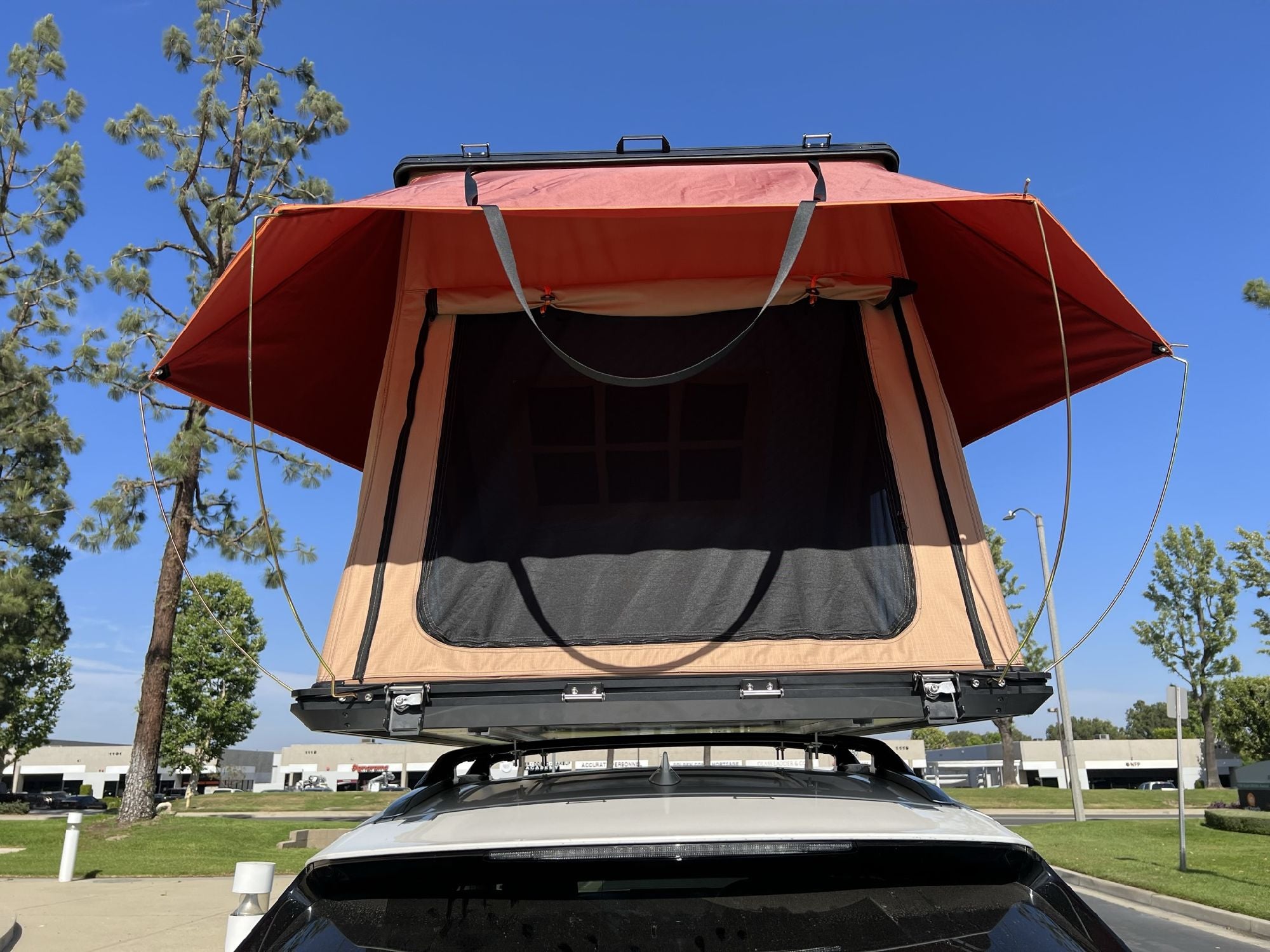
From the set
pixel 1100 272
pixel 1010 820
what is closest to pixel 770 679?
pixel 1100 272

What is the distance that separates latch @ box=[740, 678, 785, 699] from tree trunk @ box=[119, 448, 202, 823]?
1545 centimetres

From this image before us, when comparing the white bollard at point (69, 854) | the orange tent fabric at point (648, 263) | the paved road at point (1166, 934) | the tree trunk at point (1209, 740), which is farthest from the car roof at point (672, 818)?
the tree trunk at point (1209, 740)

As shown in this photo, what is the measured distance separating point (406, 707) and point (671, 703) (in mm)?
834

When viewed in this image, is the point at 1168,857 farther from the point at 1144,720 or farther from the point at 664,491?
the point at 1144,720

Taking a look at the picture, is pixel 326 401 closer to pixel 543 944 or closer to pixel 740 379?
pixel 740 379

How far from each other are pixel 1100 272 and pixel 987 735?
9266cm

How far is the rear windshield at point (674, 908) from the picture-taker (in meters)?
1.50

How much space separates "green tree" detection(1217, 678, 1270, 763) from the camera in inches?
1463

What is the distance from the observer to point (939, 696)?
117 inches

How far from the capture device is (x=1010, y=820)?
76.9 feet

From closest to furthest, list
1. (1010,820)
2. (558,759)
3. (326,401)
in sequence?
(326,401) < (558,759) < (1010,820)

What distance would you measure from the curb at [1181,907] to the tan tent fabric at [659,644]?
524 centimetres

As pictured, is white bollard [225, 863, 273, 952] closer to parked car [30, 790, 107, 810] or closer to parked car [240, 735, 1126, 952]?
parked car [240, 735, 1126, 952]

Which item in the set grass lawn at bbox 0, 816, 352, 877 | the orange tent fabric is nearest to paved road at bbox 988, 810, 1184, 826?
grass lawn at bbox 0, 816, 352, 877
